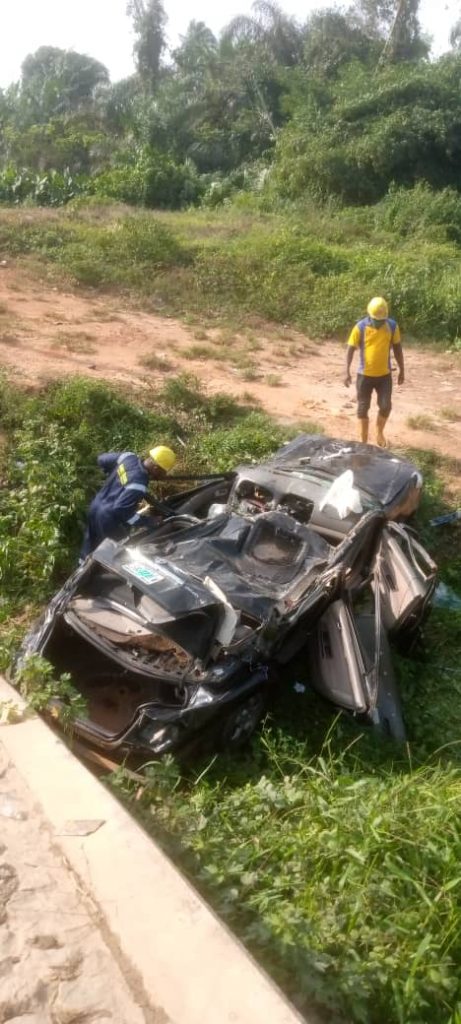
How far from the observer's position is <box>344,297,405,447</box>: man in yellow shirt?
8055 mm

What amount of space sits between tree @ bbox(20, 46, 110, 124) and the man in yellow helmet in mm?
28400

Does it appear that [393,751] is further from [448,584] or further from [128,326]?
[128,326]

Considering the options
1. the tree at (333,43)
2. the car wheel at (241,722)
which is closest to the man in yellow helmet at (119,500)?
the car wheel at (241,722)

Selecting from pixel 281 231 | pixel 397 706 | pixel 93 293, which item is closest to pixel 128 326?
pixel 93 293

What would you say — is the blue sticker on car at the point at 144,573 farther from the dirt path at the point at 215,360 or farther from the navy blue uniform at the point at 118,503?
the dirt path at the point at 215,360

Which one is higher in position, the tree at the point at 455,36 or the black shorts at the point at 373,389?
the tree at the point at 455,36

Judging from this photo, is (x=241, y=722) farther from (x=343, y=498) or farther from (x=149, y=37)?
(x=149, y=37)

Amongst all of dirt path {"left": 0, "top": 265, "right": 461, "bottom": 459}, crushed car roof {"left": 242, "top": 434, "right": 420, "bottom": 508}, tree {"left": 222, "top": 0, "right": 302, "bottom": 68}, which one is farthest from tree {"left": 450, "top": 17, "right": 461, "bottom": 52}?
crushed car roof {"left": 242, "top": 434, "right": 420, "bottom": 508}

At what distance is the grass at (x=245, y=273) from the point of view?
13297 mm

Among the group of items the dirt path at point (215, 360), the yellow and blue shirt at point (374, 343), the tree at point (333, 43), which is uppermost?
the tree at point (333, 43)

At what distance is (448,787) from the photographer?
3.81m

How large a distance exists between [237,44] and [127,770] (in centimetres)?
3201

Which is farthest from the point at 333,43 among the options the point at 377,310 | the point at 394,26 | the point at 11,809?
the point at 11,809

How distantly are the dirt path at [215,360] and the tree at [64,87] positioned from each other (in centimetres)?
2102
